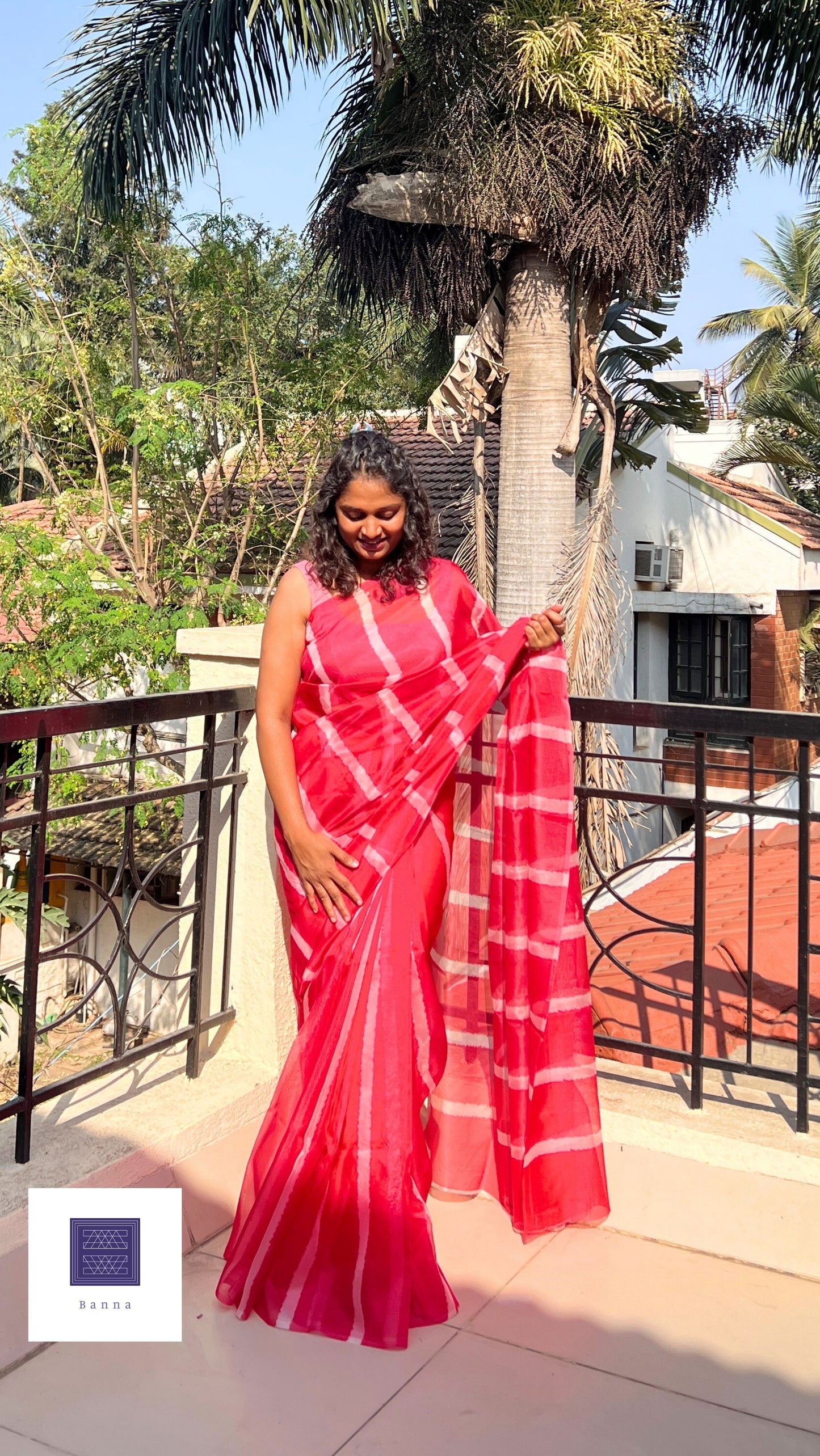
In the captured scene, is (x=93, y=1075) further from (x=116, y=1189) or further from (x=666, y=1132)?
(x=666, y=1132)

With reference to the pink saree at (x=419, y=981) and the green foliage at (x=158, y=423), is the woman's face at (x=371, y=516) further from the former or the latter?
the green foliage at (x=158, y=423)

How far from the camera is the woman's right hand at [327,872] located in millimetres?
2350

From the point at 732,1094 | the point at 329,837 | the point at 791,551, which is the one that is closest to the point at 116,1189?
the point at 329,837

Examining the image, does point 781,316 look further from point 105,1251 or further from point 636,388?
point 105,1251

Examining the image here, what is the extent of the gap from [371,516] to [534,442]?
557 centimetres

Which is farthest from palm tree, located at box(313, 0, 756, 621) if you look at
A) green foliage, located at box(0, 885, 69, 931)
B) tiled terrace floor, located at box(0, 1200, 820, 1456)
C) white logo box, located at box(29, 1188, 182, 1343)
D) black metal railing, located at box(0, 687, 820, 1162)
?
white logo box, located at box(29, 1188, 182, 1343)

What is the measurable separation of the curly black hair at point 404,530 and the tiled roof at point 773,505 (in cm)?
1541

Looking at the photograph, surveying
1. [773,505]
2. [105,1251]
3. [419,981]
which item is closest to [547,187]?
[419,981]

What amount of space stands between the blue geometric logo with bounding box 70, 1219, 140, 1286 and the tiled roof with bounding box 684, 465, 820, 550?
16.2 metres

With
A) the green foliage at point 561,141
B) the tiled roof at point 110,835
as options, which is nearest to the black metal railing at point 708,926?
the green foliage at point 561,141

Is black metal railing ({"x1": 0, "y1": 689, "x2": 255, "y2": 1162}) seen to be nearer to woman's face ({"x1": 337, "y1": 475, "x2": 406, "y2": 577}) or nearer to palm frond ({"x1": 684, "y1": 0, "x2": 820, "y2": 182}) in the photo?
woman's face ({"x1": 337, "y1": 475, "x2": 406, "y2": 577})

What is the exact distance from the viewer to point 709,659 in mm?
17984

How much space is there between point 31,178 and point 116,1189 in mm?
10057

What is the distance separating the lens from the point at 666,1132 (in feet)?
8.64
